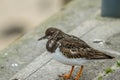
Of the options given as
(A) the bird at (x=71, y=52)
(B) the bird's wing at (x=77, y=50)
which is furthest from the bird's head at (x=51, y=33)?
(B) the bird's wing at (x=77, y=50)

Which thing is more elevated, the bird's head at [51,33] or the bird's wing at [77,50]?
the bird's head at [51,33]

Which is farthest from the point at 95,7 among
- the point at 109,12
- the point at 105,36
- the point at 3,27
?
the point at 3,27

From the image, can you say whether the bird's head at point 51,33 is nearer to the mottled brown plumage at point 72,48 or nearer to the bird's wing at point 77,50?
the mottled brown plumage at point 72,48

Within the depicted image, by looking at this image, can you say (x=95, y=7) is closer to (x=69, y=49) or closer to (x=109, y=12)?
(x=109, y=12)

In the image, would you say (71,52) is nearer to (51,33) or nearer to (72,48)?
(72,48)

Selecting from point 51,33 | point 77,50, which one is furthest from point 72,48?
point 51,33

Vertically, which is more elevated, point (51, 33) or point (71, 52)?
point (51, 33)

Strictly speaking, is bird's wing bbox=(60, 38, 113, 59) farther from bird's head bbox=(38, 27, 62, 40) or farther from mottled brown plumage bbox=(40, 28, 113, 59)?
bird's head bbox=(38, 27, 62, 40)

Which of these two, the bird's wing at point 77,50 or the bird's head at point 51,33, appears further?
the bird's head at point 51,33

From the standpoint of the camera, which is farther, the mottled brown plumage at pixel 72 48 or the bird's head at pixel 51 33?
the bird's head at pixel 51 33
